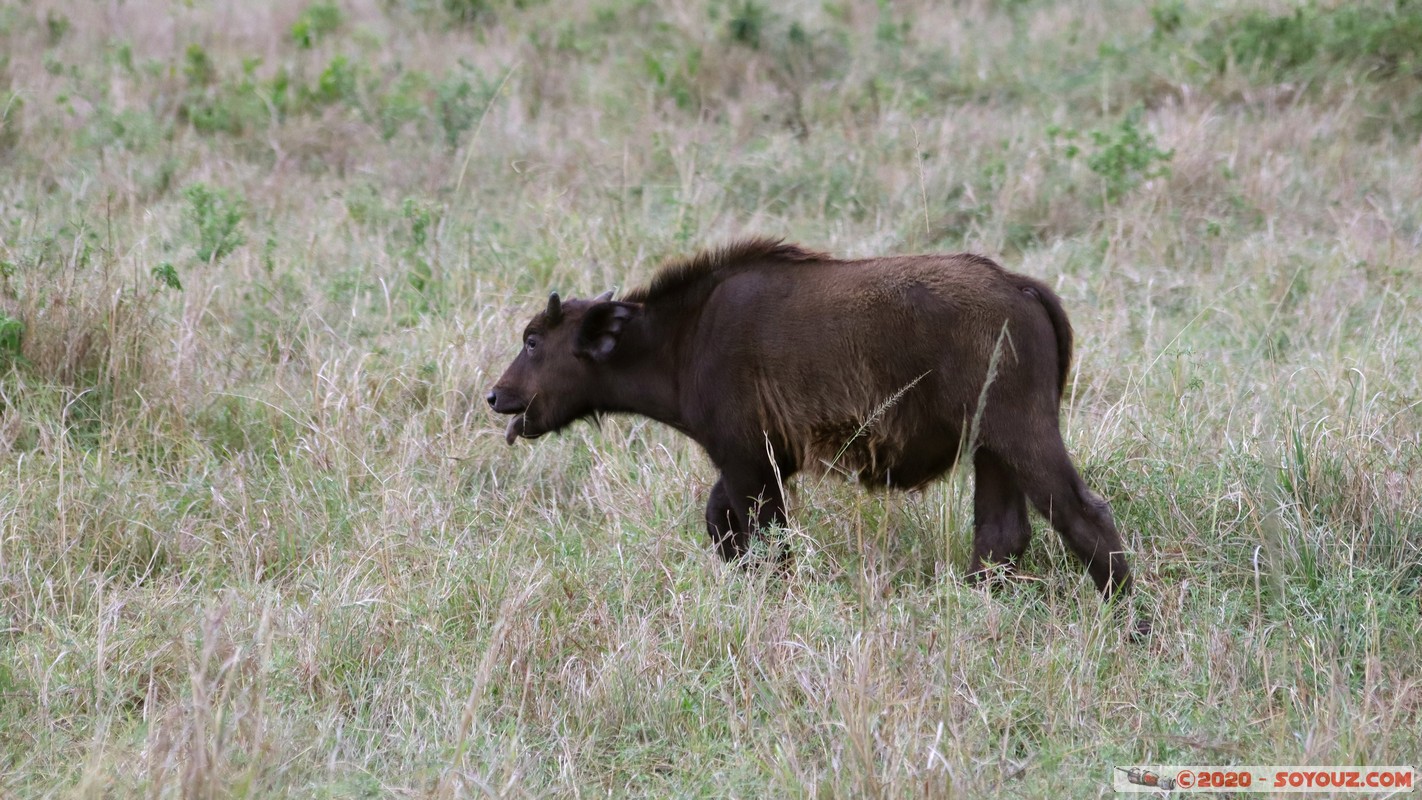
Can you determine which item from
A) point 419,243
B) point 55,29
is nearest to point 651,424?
point 419,243

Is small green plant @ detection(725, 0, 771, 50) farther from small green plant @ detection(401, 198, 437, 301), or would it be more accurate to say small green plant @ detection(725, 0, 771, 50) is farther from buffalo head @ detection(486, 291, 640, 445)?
buffalo head @ detection(486, 291, 640, 445)

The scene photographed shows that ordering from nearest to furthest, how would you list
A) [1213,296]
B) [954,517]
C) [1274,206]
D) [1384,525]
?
[1384,525]
[954,517]
[1213,296]
[1274,206]

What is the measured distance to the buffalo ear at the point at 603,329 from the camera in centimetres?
645

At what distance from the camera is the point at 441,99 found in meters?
11.3

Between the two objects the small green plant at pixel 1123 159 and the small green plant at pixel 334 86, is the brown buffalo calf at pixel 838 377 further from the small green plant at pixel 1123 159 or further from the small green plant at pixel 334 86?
the small green plant at pixel 334 86

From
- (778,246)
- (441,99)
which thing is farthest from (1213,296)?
(441,99)

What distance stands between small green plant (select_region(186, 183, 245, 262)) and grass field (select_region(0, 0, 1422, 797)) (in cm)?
4

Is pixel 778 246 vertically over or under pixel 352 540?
over

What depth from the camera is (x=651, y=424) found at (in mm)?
7543

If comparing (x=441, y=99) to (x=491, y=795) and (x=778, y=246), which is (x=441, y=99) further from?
(x=491, y=795)

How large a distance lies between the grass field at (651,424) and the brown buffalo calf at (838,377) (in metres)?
0.28

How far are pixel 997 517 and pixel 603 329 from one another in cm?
201

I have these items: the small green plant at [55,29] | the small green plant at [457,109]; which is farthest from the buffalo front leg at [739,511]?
the small green plant at [55,29]

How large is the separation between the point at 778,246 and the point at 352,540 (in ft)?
7.78
